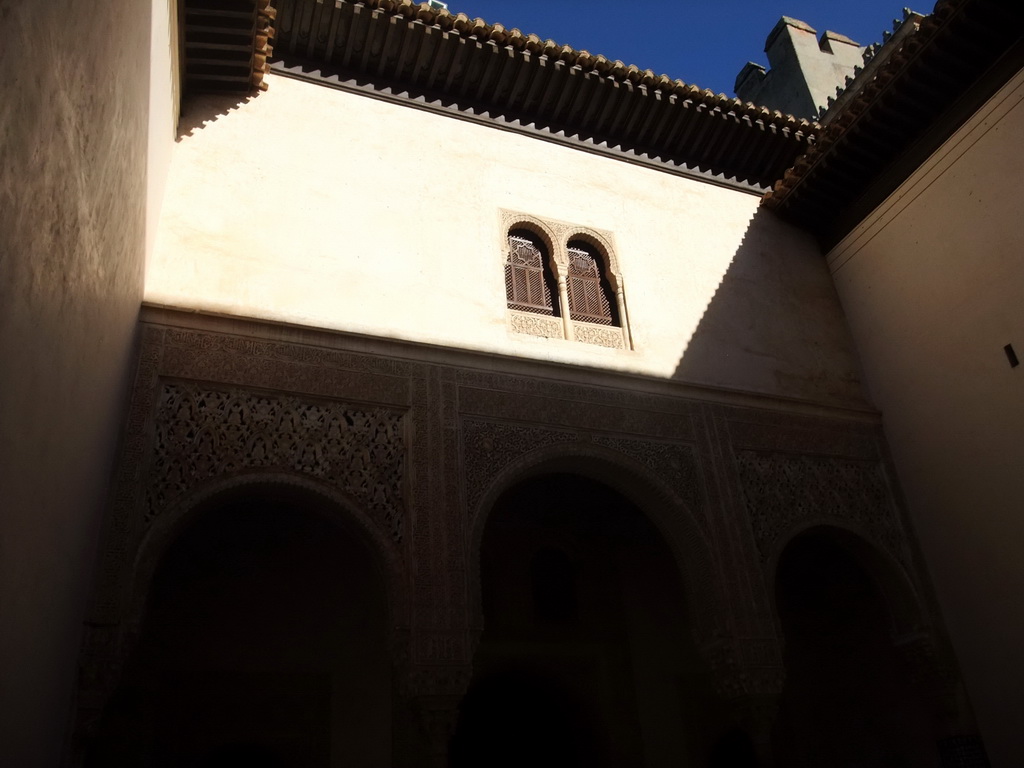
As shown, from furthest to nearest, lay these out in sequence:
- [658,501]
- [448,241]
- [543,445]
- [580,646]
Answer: [580,646]
[448,241]
[658,501]
[543,445]

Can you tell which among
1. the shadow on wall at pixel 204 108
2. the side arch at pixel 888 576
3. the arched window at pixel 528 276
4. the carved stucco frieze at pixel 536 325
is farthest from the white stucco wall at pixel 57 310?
the side arch at pixel 888 576

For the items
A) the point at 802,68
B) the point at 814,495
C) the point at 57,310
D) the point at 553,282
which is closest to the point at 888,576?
the point at 814,495

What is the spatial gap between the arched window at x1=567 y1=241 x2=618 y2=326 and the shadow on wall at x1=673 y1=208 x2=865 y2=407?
26.7 inches

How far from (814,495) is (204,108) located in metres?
5.11

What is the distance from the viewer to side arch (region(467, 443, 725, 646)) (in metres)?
5.36

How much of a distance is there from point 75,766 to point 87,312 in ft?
6.43

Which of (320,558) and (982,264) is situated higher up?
(982,264)

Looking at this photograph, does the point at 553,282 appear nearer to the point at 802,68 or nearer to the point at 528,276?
the point at 528,276

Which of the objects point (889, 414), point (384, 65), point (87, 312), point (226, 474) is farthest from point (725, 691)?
point (384, 65)

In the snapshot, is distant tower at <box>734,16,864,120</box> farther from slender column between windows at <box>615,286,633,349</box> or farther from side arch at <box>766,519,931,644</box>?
side arch at <box>766,519,931,644</box>

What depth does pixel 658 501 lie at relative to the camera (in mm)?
5707

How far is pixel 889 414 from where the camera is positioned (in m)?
6.80

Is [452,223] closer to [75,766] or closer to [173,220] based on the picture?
[173,220]

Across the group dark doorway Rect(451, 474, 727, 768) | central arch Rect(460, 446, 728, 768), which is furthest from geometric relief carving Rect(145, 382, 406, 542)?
dark doorway Rect(451, 474, 727, 768)
